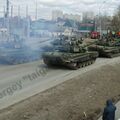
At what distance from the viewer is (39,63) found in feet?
85.7

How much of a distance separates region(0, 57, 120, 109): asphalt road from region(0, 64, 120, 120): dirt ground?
2.46 feet

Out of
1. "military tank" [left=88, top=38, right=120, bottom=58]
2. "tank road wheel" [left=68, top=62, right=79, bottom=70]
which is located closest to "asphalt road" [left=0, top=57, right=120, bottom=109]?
"tank road wheel" [left=68, top=62, right=79, bottom=70]

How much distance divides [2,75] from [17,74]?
0.89m

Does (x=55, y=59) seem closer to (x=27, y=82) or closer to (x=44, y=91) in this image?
(x=27, y=82)

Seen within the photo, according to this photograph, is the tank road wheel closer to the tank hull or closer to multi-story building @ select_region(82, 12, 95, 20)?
the tank hull

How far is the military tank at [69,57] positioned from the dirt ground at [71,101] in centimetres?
308

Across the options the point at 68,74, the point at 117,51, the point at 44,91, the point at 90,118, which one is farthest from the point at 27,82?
the point at 117,51

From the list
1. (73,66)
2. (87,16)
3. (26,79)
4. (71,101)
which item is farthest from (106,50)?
(87,16)

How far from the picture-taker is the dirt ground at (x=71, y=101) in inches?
463

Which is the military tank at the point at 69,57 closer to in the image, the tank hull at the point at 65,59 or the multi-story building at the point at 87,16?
the tank hull at the point at 65,59

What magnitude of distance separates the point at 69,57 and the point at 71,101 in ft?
30.8

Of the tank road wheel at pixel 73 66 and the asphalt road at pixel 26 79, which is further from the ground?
the tank road wheel at pixel 73 66

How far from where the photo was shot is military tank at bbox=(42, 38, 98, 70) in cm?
2294

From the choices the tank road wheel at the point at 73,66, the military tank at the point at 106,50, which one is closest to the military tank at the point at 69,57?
the tank road wheel at the point at 73,66
